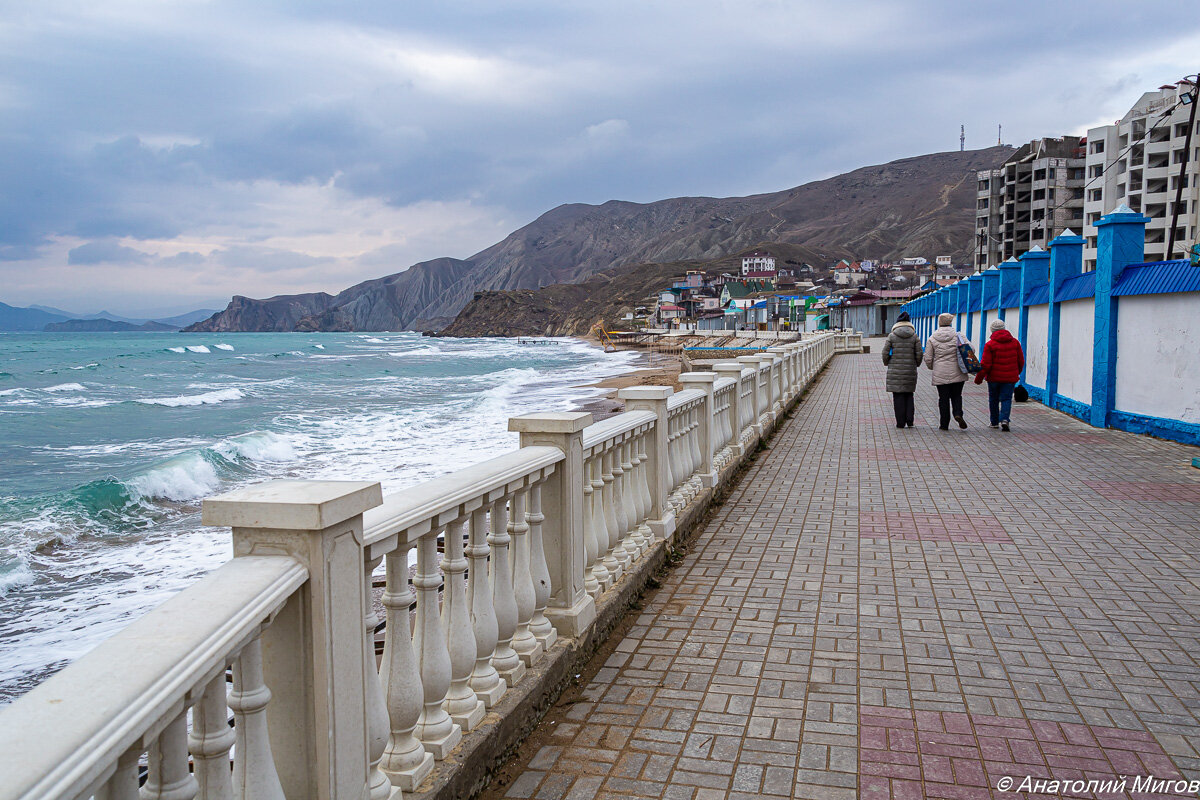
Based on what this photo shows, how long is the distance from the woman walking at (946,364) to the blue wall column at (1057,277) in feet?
11.7

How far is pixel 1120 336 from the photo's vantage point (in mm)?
11992

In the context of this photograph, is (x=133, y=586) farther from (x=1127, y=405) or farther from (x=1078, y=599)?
(x=1127, y=405)

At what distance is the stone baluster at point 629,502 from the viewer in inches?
198

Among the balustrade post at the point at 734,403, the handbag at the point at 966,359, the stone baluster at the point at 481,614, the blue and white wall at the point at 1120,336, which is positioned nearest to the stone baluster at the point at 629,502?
the stone baluster at the point at 481,614

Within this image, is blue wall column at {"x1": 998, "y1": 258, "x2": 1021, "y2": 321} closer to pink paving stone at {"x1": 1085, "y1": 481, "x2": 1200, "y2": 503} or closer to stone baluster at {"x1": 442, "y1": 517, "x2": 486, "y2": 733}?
pink paving stone at {"x1": 1085, "y1": 481, "x2": 1200, "y2": 503}

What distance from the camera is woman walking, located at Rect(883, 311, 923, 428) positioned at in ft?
41.2

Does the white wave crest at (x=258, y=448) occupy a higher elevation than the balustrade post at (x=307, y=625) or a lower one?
lower

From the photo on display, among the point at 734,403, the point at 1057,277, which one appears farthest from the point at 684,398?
the point at 1057,277

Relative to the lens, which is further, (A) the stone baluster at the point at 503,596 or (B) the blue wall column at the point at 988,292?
(B) the blue wall column at the point at 988,292

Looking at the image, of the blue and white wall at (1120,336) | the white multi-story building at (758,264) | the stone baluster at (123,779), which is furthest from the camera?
the white multi-story building at (758,264)

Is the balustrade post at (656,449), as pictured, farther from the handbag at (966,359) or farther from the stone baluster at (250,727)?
the handbag at (966,359)

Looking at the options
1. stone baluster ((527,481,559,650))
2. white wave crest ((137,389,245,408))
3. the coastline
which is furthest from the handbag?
white wave crest ((137,389,245,408))

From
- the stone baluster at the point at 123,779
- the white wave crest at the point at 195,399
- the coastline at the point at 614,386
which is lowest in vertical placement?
the white wave crest at the point at 195,399

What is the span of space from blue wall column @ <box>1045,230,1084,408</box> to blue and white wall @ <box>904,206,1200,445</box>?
0.06ft
